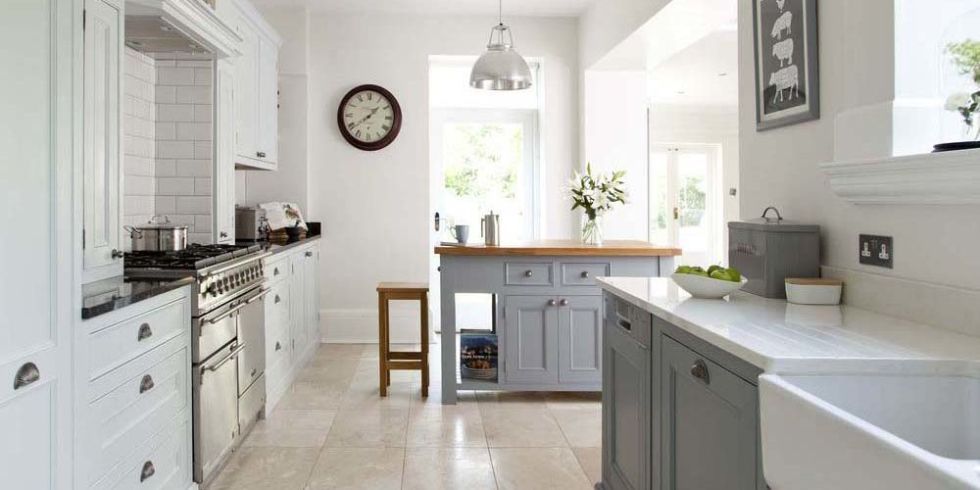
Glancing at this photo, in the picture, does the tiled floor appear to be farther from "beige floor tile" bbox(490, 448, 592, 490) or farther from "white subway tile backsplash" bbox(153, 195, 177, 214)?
"white subway tile backsplash" bbox(153, 195, 177, 214)

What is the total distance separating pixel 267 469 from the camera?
306cm

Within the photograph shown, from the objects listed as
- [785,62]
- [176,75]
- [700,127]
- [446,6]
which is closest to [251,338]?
[176,75]

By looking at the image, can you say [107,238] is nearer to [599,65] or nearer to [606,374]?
[606,374]

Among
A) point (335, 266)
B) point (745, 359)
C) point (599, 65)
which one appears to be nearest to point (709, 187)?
point (599, 65)

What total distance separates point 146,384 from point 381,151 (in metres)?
3.84

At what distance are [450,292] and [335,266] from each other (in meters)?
2.19

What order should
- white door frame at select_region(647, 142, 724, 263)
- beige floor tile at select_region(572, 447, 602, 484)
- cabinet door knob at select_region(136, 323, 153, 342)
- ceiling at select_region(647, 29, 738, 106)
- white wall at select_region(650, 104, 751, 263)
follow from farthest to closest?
white door frame at select_region(647, 142, 724, 263) → white wall at select_region(650, 104, 751, 263) → ceiling at select_region(647, 29, 738, 106) → beige floor tile at select_region(572, 447, 602, 484) → cabinet door knob at select_region(136, 323, 153, 342)

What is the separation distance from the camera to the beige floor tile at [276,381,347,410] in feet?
13.2

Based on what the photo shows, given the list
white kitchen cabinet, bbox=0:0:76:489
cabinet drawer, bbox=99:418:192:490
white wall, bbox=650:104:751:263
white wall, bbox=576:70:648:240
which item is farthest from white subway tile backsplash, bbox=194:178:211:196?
white wall, bbox=650:104:751:263

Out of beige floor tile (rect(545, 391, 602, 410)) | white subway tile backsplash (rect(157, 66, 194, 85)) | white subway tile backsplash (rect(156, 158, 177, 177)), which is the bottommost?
beige floor tile (rect(545, 391, 602, 410))

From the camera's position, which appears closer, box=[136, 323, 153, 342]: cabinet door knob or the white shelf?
the white shelf

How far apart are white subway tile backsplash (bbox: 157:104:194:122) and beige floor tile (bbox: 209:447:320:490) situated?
1.85 meters

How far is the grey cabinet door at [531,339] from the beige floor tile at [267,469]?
1295 mm

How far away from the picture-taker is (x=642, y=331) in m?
2.19
